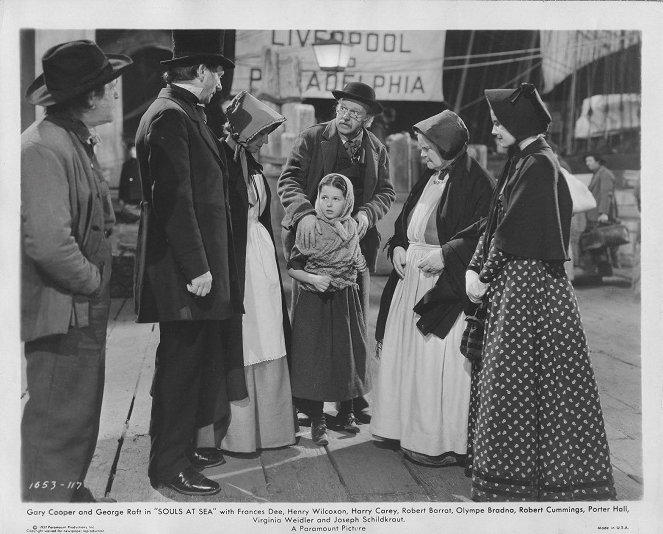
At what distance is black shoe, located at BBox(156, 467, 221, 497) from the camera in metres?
3.19

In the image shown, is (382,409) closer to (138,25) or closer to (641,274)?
(641,274)

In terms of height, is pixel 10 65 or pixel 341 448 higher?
pixel 10 65

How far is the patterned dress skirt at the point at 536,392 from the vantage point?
300 centimetres

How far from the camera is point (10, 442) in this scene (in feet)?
10.8

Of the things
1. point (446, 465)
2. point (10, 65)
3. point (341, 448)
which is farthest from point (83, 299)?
point (446, 465)

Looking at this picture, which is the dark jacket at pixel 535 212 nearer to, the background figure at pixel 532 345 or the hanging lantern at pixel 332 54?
the background figure at pixel 532 345

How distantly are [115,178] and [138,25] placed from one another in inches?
40.4

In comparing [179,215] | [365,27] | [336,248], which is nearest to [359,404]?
[336,248]

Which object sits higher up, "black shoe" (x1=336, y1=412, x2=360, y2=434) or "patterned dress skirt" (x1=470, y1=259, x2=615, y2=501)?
"patterned dress skirt" (x1=470, y1=259, x2=615, y2=501)

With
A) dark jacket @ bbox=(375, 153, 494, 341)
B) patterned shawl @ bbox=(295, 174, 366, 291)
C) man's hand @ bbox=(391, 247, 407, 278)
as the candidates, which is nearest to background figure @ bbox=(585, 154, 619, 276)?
dark jacket @ bbox=(375, 153, 494, 341)

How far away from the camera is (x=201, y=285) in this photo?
3.04 metres

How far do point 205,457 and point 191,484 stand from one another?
0.80 ft

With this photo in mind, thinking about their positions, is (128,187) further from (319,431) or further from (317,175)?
(319,431)

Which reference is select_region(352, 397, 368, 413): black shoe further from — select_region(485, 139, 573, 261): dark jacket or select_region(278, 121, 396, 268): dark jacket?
select_region(485, 139, 573, 261): dark jacket
